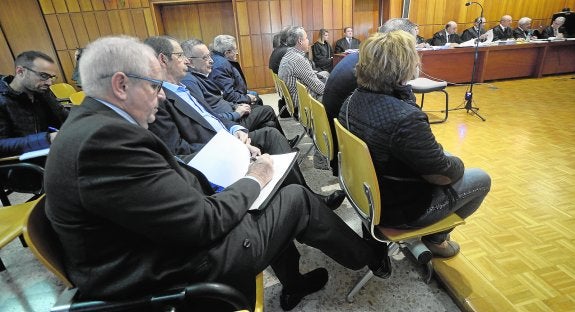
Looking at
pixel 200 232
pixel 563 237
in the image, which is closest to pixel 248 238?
pixel 200 232

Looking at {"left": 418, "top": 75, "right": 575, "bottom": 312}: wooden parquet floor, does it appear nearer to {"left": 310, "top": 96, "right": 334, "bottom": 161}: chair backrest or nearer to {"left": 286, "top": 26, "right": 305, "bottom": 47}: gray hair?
{"left": 310, "top": 96, "right": 334, "bottom": 161}: chair backrest

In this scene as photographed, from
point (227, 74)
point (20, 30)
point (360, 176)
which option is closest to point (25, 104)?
point (227, 74)

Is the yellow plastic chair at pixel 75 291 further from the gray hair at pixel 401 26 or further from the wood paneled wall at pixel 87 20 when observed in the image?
the wood paneled wall at pixel 87 20

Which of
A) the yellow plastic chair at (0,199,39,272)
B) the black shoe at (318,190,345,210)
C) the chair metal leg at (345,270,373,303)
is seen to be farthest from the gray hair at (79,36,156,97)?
the black shoe at (318,190,345,210)

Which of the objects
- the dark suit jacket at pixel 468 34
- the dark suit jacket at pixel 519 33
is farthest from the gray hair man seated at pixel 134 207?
the dark suit jacket at pixel 519 33

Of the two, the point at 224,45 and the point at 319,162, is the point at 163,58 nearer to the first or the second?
the point at 319,162

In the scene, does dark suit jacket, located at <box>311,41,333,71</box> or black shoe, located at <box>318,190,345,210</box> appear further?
dark suit jacket, located at <box>311,41,333,71</box>

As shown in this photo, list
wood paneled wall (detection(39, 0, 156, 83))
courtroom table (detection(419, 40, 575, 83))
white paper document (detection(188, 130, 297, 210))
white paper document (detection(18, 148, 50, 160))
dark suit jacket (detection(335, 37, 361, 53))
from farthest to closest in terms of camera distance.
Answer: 1. dark suit jacket (detection(335, 37, 361, 53))
2. wood paneled wall (detection(39, 0, 156, 83))
3. courtroom table (detection(419, 40, 575, 83))
4. white paper document (detection(18, 148, 50, 160))
5. white paper document (detection(188, 130, 297, 210))

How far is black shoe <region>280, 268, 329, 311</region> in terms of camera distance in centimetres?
139

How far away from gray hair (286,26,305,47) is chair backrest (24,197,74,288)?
2.95 metres

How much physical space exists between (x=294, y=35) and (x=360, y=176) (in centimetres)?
254

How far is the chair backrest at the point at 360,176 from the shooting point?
112cm

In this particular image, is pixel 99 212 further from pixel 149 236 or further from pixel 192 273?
pixel 192 273

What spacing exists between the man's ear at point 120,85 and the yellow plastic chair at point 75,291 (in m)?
0.40
